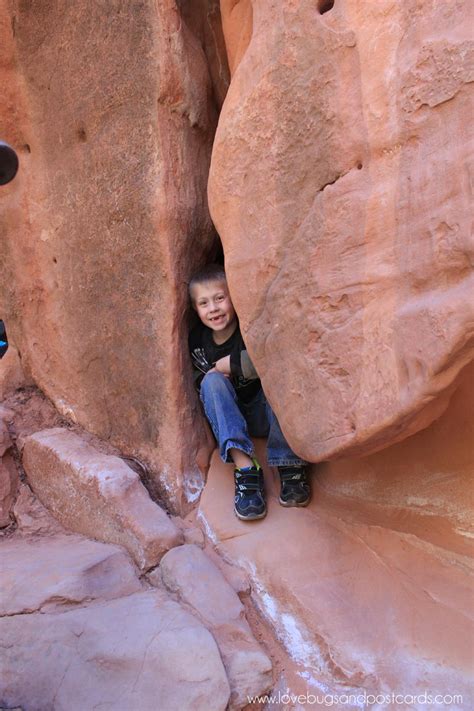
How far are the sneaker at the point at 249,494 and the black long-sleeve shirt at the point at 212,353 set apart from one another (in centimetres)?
35

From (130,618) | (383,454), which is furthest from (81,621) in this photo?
(383,454)

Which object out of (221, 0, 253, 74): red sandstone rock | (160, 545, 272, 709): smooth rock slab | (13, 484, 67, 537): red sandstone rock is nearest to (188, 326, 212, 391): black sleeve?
(160, 545, 272, 709): smooth rock slab

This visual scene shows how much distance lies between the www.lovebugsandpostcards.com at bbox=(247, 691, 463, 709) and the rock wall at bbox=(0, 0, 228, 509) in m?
0.88

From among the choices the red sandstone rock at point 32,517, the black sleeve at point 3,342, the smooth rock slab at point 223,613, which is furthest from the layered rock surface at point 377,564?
the black sleeve at point 3,342

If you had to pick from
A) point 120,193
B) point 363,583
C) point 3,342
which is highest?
point 120,193

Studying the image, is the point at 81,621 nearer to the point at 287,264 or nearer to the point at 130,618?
the point at 130,618

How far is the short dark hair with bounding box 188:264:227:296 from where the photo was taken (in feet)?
8.12

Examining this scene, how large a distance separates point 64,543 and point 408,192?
69.0 inches

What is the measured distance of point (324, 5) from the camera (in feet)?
6.35

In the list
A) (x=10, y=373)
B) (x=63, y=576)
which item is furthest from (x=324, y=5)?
(x=10, y=373)

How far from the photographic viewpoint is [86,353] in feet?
9.35

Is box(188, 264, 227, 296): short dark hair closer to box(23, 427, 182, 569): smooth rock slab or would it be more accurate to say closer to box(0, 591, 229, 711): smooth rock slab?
box(23, 427, 182, 569): smooth rock slab

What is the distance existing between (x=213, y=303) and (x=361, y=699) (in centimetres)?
143

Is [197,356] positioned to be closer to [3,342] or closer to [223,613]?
[223,613]
